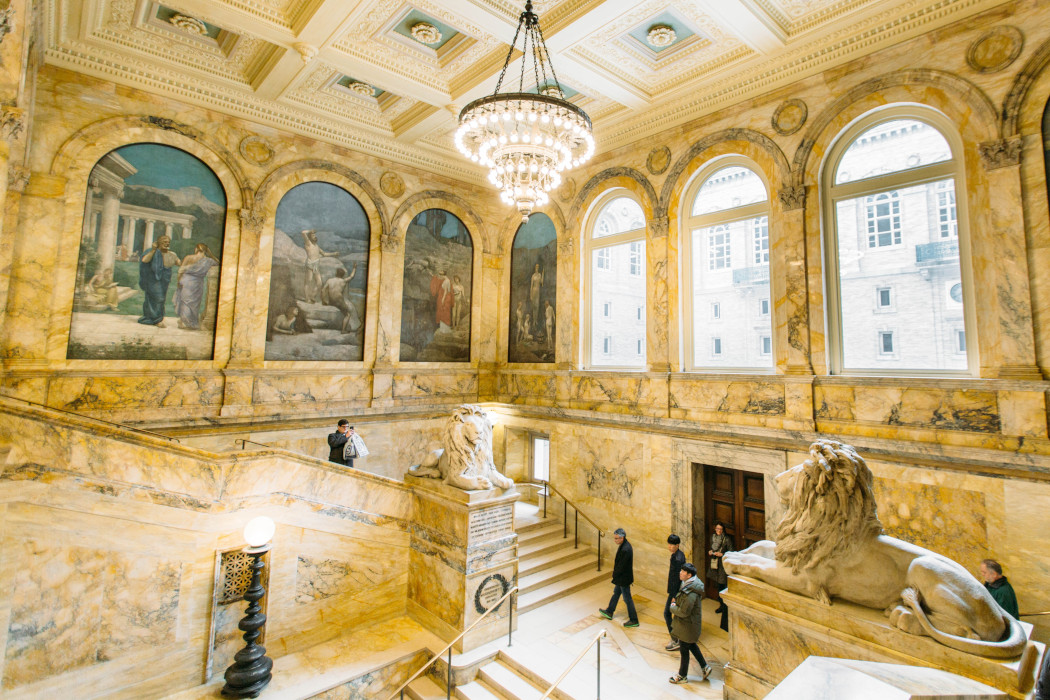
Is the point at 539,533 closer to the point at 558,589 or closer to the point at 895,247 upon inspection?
the point at 558,589

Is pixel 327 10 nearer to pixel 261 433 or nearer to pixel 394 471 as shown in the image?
Result: pixel 261 433

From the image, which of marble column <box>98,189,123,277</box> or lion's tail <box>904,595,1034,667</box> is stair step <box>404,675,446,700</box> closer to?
lion's tail <box>904,595,1034,667</box>

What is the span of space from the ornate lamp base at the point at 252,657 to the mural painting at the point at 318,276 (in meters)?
4.56

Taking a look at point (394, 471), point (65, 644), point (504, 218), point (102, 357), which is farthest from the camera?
point (504, 218)

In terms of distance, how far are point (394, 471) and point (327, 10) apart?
797 cm

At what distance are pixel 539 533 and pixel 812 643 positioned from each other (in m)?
6.10

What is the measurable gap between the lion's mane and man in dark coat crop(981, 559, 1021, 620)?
255 centimetres

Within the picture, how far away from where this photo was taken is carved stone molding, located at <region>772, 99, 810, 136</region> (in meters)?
7.58

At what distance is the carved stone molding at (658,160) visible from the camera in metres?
9.26

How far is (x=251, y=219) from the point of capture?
898cm

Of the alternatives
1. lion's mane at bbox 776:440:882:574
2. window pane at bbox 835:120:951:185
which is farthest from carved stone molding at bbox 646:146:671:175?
lion's mane at bbox 776:440:882:574

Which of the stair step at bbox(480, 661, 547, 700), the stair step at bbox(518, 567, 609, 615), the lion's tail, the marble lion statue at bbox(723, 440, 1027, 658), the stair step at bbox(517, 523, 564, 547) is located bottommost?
the stair step at bbox(480, 661, 547, 700)

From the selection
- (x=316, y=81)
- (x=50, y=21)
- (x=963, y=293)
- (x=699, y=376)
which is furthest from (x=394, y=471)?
(x=963, y=293)

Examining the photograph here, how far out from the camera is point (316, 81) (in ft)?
28.4
